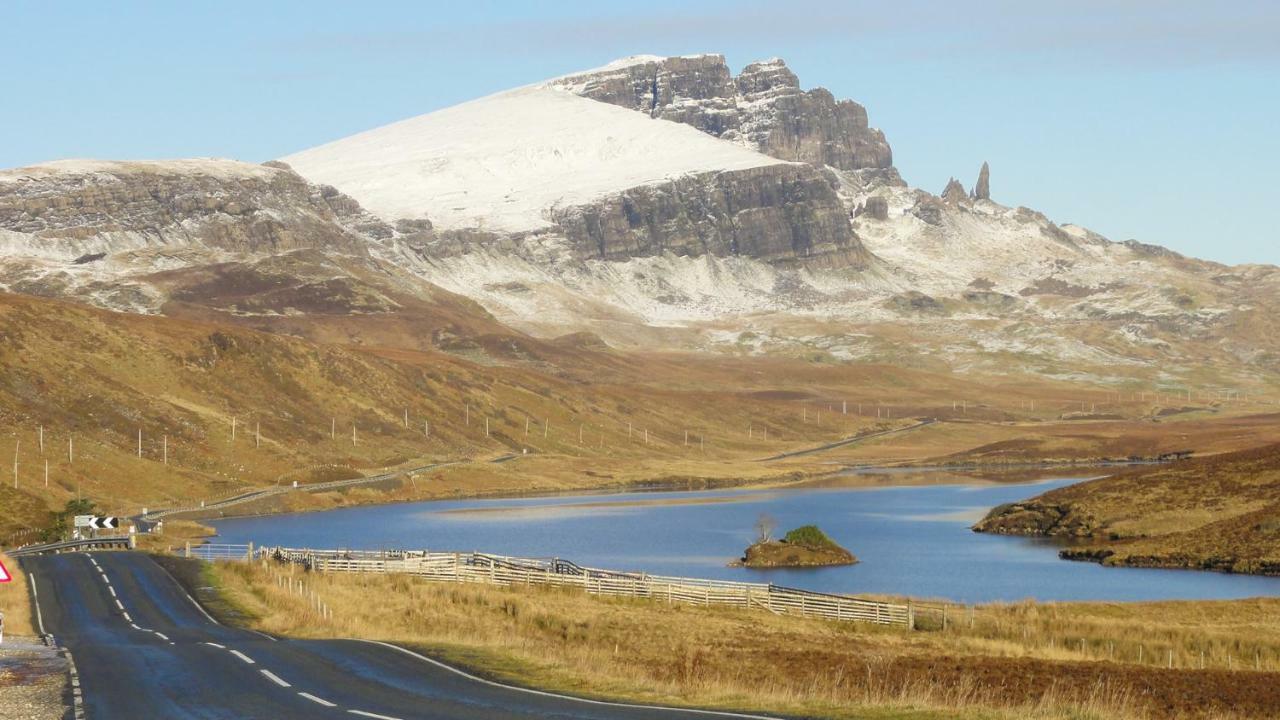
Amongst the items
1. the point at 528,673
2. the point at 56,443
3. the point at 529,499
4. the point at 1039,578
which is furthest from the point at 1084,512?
the point at 56,443

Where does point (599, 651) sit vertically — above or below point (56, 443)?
below

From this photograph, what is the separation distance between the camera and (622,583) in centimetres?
7019

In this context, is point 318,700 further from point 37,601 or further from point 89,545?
point 89,545

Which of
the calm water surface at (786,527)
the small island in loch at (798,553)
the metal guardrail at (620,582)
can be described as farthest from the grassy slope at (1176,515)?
the metal guardrail at (620,582)

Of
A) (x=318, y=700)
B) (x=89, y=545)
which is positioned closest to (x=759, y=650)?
(x=318, y=700)

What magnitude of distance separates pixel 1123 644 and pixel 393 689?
30.1 meters

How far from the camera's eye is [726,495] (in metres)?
193

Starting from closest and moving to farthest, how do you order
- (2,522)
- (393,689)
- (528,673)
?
1. (393,689)
2. (528,673)
3. (2,522)

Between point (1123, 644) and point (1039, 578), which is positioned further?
point (1039, 578)

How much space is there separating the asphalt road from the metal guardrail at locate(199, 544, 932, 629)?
18.6m

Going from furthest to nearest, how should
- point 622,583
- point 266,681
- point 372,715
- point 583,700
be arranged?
point 622,583, point 266,681, point 583,700, point 372,715

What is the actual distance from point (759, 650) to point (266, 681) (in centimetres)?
1684

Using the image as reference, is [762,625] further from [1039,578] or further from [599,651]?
[1039,578]

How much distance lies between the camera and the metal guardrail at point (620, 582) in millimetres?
67188
